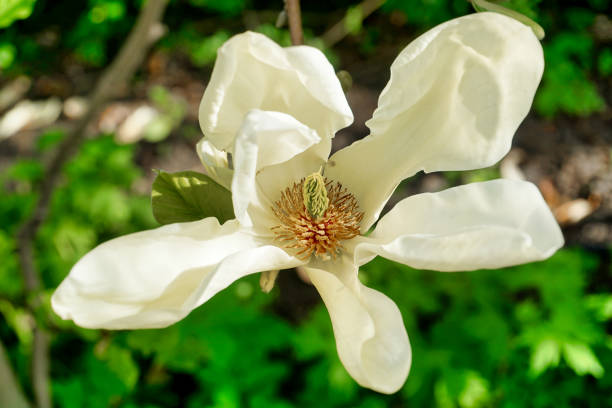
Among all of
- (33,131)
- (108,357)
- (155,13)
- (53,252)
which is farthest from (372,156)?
(33,131)

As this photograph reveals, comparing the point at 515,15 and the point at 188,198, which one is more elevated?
the point at 515,15

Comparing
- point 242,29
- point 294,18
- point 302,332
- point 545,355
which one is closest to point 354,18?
point 242,29

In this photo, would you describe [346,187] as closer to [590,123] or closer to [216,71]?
[216,71]

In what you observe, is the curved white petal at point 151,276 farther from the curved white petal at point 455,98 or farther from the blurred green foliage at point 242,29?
the blurred green foliage at point 242,29

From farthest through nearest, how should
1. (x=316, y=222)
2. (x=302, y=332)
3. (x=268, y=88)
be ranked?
(x=302, y=332) < (x=316, y=222) < (x=268, y=88)

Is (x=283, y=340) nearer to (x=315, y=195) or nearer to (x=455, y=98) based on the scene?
(x=315, y=195)

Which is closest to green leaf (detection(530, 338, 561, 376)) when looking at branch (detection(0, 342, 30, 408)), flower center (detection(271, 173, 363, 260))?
flower center (detection(271, 173, 363, 260))

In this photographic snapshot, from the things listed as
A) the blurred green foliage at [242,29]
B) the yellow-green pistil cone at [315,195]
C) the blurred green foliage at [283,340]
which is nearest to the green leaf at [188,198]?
the yellow-green pistil cone at [315,195]
